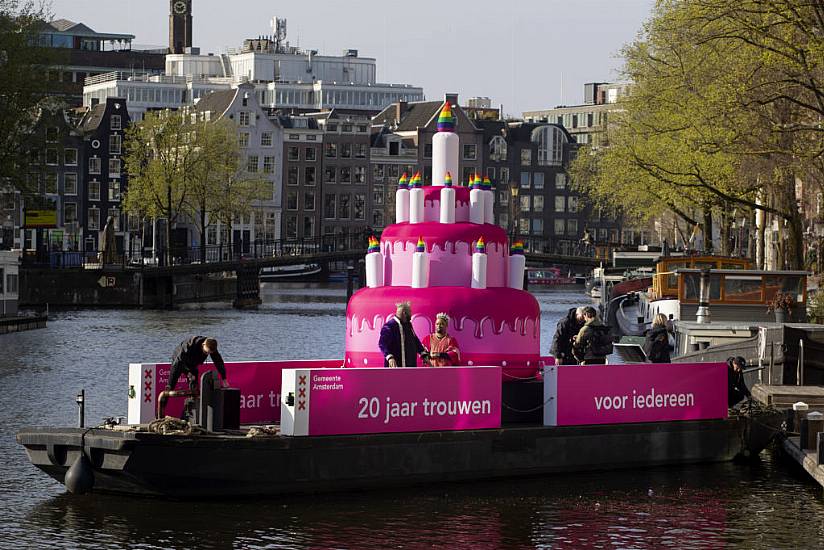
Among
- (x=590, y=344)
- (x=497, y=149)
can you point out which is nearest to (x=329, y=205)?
(x=497, y=149)

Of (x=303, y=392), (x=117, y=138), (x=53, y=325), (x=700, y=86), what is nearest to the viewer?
(x=303, y=392)

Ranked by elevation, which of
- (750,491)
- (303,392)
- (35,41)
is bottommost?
(750,491)

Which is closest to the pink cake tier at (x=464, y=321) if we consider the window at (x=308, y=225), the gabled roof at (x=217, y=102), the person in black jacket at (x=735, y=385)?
the person in black jacket at (x=735, y=385)

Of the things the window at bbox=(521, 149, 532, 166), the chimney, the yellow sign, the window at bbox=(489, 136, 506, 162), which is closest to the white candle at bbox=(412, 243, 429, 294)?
A: the yellow sign

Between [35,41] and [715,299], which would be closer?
[715,299]

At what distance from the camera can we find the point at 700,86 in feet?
153

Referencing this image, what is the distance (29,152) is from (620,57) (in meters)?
25.3

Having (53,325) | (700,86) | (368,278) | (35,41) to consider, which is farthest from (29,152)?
(368,278)

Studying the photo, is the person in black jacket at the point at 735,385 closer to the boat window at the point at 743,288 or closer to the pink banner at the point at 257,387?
the pink banner at the point at 257,387

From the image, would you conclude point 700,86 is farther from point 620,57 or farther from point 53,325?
point 53,325

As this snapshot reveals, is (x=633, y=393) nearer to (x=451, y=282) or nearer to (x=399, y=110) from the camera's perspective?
(x=451, y=282)

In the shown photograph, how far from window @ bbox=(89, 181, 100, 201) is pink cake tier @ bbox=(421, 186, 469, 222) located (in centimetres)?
9279

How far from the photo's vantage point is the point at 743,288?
42.7 m

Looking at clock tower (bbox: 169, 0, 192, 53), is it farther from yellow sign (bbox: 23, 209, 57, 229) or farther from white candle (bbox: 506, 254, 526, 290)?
white candle (bbox: 506, 254, 526, 290)
